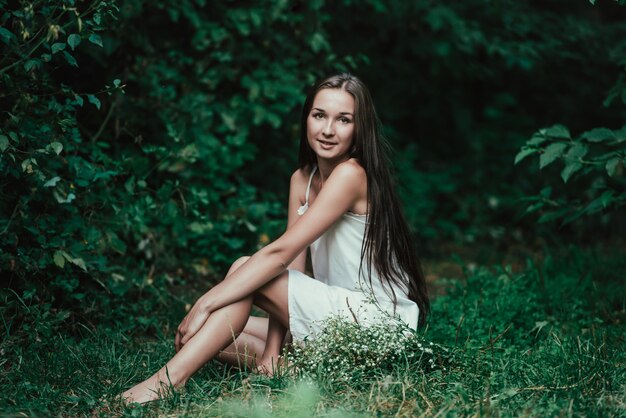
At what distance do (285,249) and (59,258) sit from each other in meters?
1.09

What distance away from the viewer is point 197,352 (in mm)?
2623

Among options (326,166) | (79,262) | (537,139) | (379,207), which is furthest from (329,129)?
(79,262)

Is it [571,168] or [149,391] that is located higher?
[571,168]

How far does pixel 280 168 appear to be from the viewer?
213 inches

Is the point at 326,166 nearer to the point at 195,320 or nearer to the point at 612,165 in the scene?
the point at 195,320

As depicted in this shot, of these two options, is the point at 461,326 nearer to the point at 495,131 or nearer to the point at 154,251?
the point at 154,251

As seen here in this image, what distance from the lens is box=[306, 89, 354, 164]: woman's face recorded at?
2.94 meters

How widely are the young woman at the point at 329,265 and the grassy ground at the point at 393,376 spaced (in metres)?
0.18

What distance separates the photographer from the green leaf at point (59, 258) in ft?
10.1

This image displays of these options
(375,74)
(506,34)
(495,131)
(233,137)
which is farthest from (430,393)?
(495,131)

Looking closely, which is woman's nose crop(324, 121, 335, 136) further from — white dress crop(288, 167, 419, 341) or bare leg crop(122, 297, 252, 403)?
bare leg crop(122, 297, 252, 403)

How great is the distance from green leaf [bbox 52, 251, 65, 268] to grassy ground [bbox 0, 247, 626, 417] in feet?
0.82

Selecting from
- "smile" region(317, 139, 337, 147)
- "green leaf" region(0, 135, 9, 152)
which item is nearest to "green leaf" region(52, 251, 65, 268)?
"green leaf" region(0, 135, 9, 152)

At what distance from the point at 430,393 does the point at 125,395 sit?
1107 millimetres
